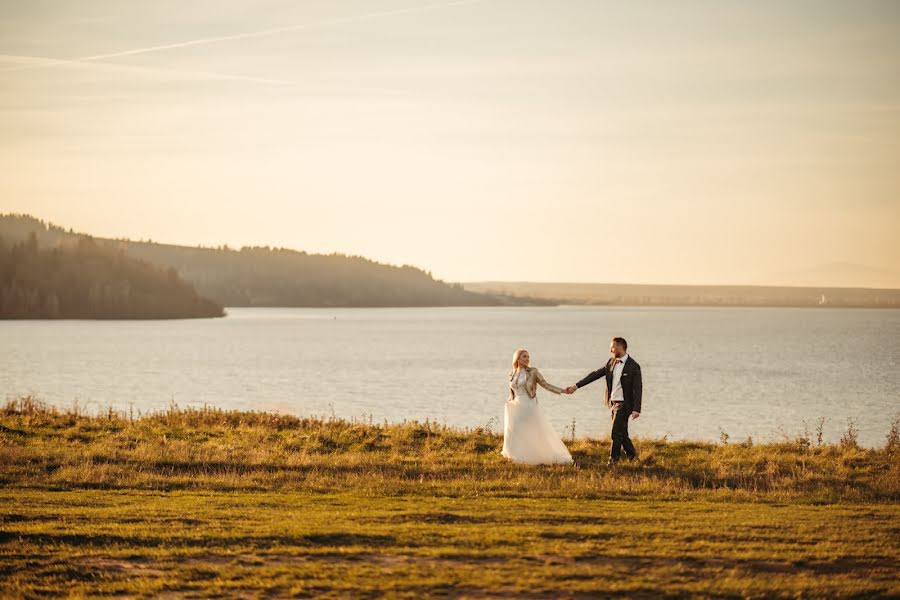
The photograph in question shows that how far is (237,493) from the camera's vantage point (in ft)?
51.0

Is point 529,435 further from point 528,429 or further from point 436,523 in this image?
point 436,523

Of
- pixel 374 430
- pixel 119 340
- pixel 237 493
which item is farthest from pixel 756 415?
pixel 119 340

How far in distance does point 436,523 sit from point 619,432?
7.60 m

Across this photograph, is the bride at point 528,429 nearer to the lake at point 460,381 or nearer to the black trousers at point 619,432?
the black trousers at point 619,432

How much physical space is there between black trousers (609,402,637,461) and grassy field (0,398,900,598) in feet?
1.36

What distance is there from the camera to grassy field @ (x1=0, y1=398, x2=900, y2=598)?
31.9ft

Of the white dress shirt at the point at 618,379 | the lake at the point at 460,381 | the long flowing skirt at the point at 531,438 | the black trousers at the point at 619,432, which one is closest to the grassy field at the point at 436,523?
the black trousers at the point at 619,432

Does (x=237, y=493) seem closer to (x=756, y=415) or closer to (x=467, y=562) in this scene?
(x=467, y=562)

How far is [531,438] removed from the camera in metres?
19.2

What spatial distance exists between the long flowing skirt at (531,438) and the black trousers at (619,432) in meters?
1.01

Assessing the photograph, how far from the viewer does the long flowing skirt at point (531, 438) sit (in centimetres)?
1912

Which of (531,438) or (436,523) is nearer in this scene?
(436,523)

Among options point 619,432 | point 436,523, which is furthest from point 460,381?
point 436,523

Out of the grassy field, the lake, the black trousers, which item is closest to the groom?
the black trousers
